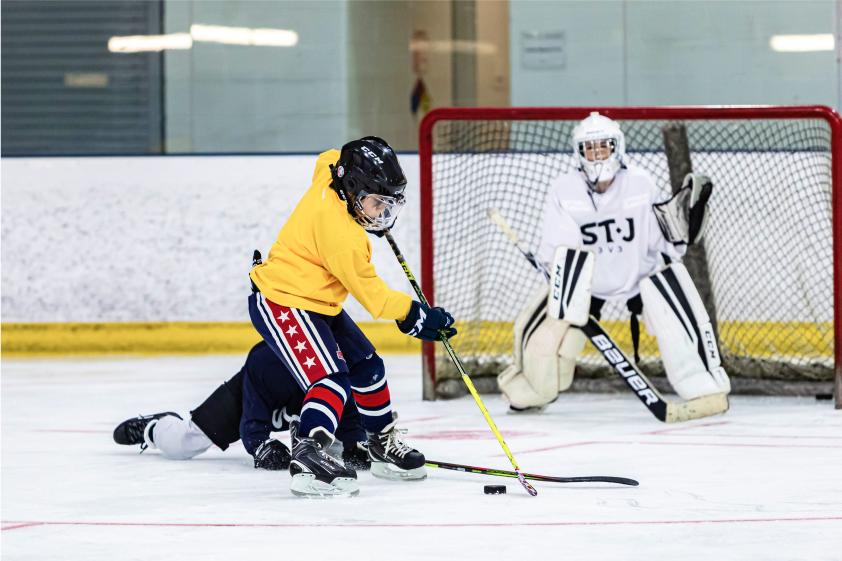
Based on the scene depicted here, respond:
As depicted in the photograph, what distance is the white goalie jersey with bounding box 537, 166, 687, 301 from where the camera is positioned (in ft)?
11.9

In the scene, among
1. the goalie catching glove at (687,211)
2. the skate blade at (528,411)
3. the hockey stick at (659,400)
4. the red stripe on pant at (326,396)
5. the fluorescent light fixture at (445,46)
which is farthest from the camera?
the fluorescent light fixture at (445,46)

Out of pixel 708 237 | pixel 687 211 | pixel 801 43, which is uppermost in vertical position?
pixel 801 43

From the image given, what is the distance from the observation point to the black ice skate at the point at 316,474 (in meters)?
2.16

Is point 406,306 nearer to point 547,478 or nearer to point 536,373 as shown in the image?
point 547,478

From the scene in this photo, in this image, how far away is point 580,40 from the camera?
5828 mm

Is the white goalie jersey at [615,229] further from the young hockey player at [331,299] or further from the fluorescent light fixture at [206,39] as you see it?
the fluorescent light fixture at [206,39]

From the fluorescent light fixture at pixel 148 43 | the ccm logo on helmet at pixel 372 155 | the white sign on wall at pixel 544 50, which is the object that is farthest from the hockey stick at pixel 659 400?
the fluorescent light fixture at pixel 148 43

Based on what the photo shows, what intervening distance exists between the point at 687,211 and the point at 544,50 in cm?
258

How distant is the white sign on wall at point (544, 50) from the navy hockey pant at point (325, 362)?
3697 millimetres

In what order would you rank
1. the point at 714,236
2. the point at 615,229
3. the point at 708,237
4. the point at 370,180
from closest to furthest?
the point at 370,180 → the point at 615,229 → the point at 708,237 → the point at 714,236

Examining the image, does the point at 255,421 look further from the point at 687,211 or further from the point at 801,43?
the point at 801,43

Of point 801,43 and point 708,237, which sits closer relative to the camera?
point 708,237

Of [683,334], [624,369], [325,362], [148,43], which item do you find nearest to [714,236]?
[683,334]

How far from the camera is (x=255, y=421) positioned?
2580 mm
